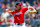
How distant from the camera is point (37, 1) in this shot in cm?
341

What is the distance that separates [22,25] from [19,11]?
0.84 feet

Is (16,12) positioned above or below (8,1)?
below

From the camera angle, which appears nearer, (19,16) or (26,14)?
(19,16)

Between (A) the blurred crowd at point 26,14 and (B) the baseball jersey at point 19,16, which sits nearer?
(B) the baseball jersey at point 19,16

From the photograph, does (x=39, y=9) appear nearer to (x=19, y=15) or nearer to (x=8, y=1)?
(x=8, y=1)

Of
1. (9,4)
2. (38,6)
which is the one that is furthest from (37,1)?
(9,4)

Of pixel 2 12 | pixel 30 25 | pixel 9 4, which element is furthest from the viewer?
pixel 9 4

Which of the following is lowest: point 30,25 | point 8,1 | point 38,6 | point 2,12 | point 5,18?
point 30,25

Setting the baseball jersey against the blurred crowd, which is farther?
the blurred crowd

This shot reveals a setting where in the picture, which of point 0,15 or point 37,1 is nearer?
point 0,15

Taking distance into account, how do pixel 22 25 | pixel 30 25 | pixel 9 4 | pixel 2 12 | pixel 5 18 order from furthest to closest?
pixel 9 4, pixel 2 12, pixel 5 18, pixel 30 25, pixel 22 25

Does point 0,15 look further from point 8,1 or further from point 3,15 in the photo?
point 8,1

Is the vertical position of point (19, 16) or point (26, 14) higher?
point (19, 16)

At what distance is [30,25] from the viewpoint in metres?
2.60
